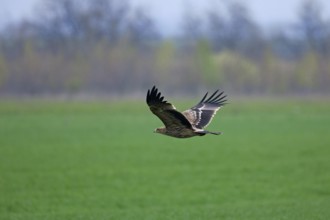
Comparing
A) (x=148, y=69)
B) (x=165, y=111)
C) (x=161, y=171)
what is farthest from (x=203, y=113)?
(x=148, y=69)

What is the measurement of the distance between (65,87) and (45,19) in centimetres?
3336

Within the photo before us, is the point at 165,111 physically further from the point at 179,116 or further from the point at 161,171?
the point at 161,171

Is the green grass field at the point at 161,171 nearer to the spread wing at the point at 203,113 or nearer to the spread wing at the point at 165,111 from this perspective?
the spread wing at the point at 203,113

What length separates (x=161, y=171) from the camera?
2583cm

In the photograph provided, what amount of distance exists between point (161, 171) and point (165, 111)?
13744mm

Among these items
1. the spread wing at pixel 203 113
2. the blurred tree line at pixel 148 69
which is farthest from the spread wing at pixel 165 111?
the blurred tree line at pixel 148 69

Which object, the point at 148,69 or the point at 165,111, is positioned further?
the point at 148,69

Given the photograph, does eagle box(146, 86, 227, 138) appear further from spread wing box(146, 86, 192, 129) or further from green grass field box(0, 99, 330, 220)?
green grass field box(0, 99, 330, 220)

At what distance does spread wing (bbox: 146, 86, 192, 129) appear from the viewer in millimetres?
11867

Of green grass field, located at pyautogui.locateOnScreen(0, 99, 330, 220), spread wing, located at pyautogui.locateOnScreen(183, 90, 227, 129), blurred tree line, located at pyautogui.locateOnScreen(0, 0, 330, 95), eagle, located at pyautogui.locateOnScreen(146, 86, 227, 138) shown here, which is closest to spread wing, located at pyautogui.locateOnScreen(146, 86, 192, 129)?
eagle, located at pyautogui.locateOnScreen(146, 86, 227, 138)

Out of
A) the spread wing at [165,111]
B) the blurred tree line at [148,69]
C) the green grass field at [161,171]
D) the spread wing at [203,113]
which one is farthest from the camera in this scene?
the blurred tree line at [148,69]

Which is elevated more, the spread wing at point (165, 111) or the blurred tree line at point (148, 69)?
the blurred tree line at point (148, 69)

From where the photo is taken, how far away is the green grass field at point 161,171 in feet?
60.2

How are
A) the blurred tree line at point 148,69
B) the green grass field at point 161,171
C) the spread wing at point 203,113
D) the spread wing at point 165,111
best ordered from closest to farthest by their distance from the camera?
1. the spread wing at point 165,111
2. the spread wing at point 203,113
3. the green grass field at point 161,171
4. the blurred tree line at point 148,69
